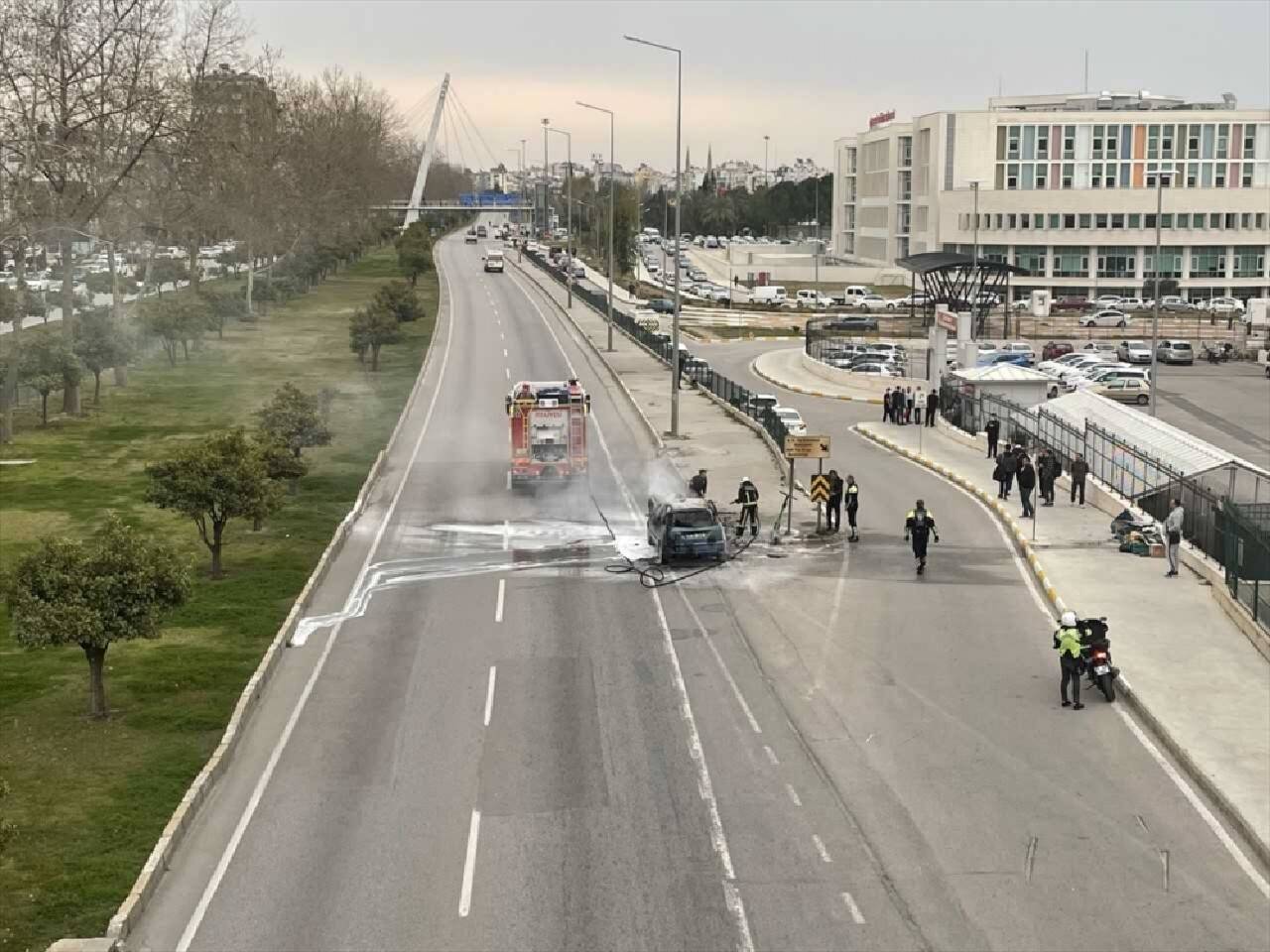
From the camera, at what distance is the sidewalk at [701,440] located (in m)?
41.0

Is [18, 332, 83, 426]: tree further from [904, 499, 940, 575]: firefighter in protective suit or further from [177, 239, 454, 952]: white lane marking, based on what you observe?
[904, 499, 940, 575]: firefighter in protective suit

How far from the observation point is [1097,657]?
75.9 feet

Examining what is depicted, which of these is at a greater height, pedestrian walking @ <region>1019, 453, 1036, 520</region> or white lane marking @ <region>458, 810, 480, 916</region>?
pedestrian walking @ <region>1019, 453, 1036, 520</region>

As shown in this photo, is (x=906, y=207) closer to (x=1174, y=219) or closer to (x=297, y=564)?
(x=1174, y=219)

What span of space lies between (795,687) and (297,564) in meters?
13.1

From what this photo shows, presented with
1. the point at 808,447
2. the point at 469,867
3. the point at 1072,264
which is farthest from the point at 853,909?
the point at 1072,264

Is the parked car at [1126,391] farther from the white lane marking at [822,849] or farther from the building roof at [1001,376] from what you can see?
the white lane marking at [822,849]

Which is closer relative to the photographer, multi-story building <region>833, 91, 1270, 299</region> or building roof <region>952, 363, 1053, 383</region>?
building roof <region>952, 363, 1053, 383</region>

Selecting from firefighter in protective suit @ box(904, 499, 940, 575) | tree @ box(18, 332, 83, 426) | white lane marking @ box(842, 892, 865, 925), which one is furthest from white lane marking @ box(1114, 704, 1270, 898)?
tree @ box(18, 332, 83, 426)

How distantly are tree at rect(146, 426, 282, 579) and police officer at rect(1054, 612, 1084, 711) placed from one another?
1643cm

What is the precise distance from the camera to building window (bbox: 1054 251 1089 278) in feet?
426

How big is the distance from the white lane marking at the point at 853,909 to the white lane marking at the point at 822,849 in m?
0.91

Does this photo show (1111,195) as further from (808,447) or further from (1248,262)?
(808,447)

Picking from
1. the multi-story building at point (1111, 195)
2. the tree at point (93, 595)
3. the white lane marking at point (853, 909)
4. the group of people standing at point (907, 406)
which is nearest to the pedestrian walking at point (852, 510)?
the tree at point (93, 595)
